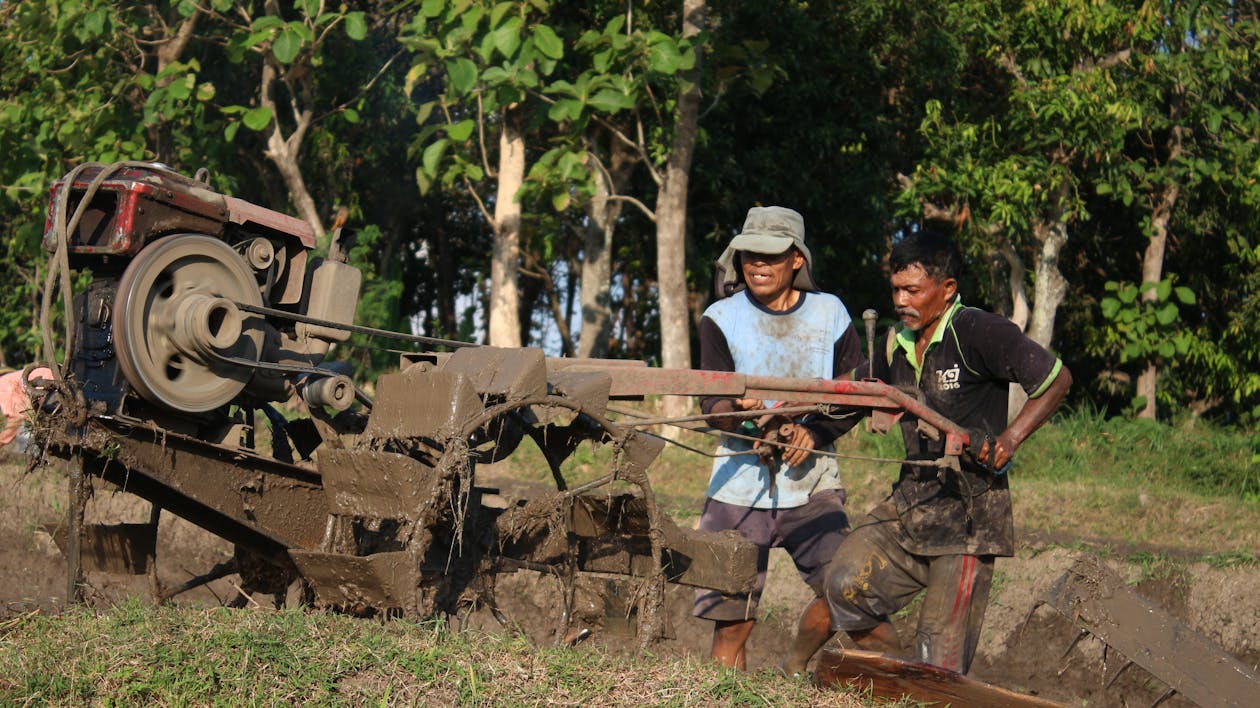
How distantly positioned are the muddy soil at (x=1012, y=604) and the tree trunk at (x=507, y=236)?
2994 millimetres

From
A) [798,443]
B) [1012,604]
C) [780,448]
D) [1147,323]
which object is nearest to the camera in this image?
[798,443]

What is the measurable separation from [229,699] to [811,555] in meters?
2.31

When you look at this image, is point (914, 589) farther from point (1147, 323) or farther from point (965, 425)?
point (1147, 323)

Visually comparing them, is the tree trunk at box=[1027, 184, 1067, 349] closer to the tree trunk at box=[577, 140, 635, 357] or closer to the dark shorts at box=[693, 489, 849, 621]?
the tree trunk at box=[577, 140, 635, 357]

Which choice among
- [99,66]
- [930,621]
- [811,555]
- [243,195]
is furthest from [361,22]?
[930,621]

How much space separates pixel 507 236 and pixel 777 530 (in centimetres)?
560

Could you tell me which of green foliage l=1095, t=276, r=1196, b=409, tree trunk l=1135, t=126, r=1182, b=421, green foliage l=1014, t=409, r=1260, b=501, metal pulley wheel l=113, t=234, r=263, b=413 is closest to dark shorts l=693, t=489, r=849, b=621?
metal pulley wheel l=113, t=234, r=263, b=413

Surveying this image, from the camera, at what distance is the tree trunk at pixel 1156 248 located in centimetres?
1108

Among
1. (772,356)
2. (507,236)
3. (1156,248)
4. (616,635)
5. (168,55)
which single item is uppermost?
(168,55)

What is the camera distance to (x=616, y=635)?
209 inches

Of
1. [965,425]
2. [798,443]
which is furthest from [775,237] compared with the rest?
[965,425]

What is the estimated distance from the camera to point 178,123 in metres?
11.3

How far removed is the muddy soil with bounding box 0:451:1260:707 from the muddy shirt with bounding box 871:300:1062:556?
2045 millimetres

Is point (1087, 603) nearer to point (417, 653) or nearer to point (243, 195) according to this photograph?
point (417, 653)
